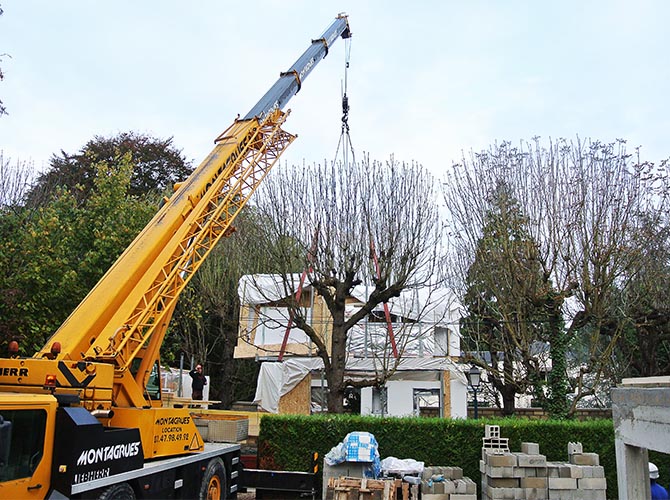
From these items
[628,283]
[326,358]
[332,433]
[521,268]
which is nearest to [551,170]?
[521,268]

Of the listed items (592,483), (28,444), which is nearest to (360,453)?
(592,483)

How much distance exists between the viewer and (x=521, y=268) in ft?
51.0

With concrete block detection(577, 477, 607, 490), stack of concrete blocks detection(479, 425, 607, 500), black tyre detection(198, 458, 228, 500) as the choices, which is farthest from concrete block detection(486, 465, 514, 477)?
black tyre detection(198, 458, 228, 500)

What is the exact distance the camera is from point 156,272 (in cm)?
812

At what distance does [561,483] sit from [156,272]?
7.80 metres

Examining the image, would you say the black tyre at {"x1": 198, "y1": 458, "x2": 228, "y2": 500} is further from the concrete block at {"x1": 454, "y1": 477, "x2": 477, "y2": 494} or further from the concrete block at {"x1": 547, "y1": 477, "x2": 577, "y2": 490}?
the concrete block at {"x1": 547, "y1": 477, "x2": 577, "y2": 490}

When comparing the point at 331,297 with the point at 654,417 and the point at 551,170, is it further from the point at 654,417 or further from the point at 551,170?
the point at 654,417

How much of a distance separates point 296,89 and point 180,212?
17.1 ft

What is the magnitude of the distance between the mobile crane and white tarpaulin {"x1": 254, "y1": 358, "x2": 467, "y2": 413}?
847 cm

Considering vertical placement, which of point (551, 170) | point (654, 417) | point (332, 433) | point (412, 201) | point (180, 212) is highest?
point (551, 170)

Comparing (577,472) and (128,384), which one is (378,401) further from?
(128,384)

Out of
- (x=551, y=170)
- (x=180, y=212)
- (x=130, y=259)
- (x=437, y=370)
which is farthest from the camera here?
(x=437, y=370)

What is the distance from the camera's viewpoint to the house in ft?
60.7

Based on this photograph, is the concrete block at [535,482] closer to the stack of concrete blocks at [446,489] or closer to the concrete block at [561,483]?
the concrete block at [561,483]
